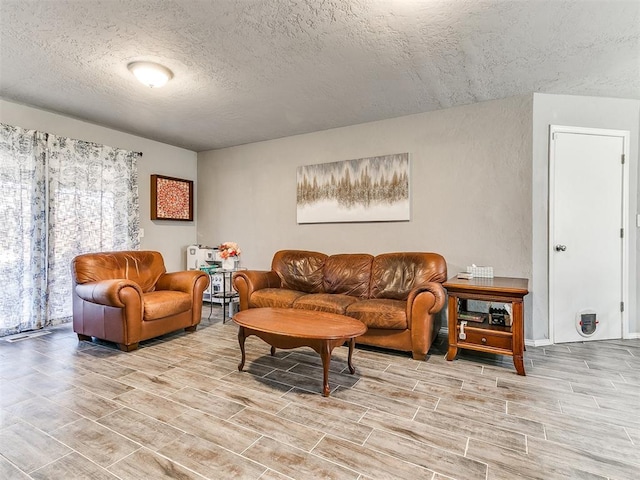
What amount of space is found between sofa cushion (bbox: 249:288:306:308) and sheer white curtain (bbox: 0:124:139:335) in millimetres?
2251

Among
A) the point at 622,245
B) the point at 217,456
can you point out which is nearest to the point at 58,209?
the point at 217,456

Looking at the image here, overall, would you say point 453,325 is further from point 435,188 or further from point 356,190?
point 356,190

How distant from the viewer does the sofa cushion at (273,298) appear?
3678 millimetres

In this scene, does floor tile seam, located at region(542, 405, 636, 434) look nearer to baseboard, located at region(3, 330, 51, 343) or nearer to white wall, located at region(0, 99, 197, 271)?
baseboard, located at region(3, 330, 51, 343)

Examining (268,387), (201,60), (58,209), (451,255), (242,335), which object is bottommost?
(268,387)

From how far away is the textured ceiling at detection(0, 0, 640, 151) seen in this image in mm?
2154

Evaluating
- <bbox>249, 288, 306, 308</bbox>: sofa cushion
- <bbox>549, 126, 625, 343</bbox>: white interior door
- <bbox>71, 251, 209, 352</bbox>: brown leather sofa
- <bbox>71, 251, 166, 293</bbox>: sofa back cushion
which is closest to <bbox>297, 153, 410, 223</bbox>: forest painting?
<bbox>249, 288, 306, 308</bbox>: sofa cushion

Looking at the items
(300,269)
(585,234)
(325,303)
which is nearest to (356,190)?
(300,269)

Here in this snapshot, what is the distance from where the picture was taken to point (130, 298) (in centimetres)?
317

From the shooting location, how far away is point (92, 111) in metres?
3.93

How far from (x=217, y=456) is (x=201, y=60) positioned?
2.87 m

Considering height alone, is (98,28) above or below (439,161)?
above

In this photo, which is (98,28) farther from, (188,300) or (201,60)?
(188,300)

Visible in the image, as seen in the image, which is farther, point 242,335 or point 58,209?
point 58,209
